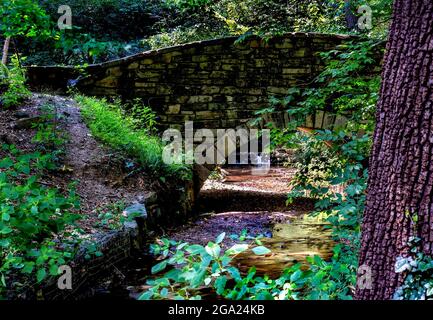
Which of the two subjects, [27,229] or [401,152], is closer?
[401,152]

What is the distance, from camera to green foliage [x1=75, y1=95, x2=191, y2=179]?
589cm

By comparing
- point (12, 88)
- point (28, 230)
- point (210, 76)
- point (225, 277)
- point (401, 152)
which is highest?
point (210, 76)

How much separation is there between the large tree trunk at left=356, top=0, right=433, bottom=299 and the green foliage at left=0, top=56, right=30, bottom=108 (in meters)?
5.19

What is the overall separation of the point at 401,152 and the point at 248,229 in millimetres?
4738

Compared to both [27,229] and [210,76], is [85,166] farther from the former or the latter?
[210,76]

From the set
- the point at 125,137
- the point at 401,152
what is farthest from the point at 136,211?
the point at 401,152

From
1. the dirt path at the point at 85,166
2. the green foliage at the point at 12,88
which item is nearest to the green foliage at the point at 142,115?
the dirt path at the point at 85,166

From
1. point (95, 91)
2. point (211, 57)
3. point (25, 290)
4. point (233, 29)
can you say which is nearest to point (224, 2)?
point (233, 29)

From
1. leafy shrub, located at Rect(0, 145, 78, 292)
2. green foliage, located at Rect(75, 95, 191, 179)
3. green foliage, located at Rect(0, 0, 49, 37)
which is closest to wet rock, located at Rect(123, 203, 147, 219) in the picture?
green foliage, located at Rect(75, 95, 191, 179)

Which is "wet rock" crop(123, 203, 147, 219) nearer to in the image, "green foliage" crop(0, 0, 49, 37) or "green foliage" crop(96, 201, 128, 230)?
"green foliage" crop(96, 201, 128, 230)

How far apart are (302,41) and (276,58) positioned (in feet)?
1.74

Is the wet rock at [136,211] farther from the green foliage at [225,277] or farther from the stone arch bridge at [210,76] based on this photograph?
the stone arch bridge at [210,76]

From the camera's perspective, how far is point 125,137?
237 inches

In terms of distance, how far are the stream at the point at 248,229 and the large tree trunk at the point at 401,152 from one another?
586mm
